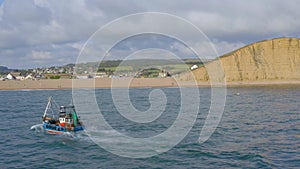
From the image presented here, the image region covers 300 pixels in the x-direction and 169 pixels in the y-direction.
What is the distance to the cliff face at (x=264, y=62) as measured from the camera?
431 feet

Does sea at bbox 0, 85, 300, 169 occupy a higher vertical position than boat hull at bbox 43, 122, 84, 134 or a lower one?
lower

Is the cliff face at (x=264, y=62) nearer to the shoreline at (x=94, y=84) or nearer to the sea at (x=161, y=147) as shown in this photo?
the shoreline at (x=94, y=84)

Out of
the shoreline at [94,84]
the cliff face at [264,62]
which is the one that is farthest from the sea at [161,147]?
the shoreline at [94,84]

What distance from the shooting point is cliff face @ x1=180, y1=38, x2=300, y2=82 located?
131375 millimetres

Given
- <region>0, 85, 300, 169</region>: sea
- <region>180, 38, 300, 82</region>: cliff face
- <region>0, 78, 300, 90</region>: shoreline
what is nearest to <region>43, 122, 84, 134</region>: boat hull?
<region>0, 85, 300, 169</region>: sea

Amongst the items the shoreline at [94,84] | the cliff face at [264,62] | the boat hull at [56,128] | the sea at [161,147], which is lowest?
the sea at [161,147]

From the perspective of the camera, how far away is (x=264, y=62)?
13450 centimetres

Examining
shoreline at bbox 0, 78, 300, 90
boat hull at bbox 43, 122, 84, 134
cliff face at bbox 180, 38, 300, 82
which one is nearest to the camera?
boat hull at bbox 43, 122, 84, 134

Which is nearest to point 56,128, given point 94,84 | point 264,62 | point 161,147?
point 161,147

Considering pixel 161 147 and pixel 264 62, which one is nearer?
pixel 161 147

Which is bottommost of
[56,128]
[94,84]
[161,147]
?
[161,147]

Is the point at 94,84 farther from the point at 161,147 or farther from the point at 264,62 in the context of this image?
the point at 161,147

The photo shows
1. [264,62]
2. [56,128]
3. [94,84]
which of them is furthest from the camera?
[94,84]

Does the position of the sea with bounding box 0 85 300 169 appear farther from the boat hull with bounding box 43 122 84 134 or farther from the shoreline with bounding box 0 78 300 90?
the shoreline with bounding box 0 78 300 90
